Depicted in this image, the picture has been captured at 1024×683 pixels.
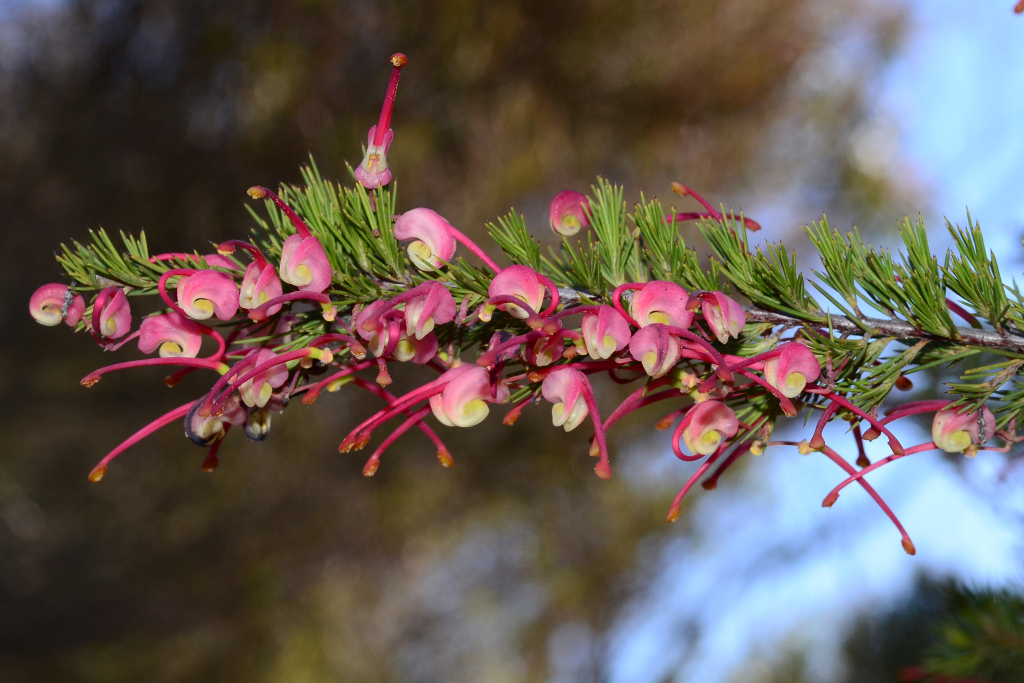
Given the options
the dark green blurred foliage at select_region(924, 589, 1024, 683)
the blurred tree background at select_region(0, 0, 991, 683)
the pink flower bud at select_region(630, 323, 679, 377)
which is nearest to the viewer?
the pink flower bud at select_region(630, 323, 679, 377)

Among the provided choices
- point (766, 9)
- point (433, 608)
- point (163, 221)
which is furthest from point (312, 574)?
point (766, 9)

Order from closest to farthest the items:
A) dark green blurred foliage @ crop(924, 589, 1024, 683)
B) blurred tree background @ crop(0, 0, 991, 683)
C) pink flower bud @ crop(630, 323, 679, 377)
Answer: pink flower bud @ crop(630, 323, 679, 377), dark green blurred foliage @ crop(924, 589, 1024, 683), blurred tree background @ crop(0, 0, 991, 683)

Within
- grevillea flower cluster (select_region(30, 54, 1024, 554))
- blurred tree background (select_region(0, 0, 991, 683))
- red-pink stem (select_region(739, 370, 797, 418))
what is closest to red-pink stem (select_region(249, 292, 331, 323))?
grevillea flower cluster (select_region(30, 54, 1024, 554))

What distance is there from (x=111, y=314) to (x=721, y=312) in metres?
0.15

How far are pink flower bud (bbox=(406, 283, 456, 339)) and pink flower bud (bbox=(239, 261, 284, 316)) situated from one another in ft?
0.11

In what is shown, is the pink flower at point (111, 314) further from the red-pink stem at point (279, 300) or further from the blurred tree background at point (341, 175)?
the blurred tree background at point (341, 175)

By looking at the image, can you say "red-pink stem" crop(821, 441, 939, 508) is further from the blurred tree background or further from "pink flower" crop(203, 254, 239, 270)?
the blurred tree background

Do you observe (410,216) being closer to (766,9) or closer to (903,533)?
(903,533)

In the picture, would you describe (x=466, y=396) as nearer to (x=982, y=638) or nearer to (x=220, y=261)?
(x=220, y=261)

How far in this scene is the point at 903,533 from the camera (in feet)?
0.57

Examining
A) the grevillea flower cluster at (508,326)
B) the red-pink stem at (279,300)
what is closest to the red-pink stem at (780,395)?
the grevillea flower cluster at (508,326)

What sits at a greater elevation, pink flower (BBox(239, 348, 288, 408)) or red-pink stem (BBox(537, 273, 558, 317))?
pink flower (BBox(239, 348, 288, 408))

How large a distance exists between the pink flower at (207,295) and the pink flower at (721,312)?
0.37 ft

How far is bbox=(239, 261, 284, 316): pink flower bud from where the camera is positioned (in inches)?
5.9
